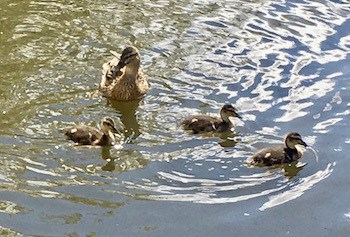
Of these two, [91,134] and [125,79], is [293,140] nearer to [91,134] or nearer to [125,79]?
[91,134]

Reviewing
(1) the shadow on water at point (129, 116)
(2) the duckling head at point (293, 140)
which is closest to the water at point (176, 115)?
(1) the shadow on water at point (129, 116)

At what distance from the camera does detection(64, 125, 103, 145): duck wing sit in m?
6.75

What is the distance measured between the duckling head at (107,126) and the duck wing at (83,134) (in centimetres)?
5

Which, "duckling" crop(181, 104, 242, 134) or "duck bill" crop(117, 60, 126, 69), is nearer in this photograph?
"duckling" crop(181, 104, 242, 134)

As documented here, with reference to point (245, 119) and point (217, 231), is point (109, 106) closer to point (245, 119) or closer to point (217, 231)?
point (245, 119)

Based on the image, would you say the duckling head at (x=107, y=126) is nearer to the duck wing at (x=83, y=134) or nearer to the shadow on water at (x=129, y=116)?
the duck wing at (x=83, y=134)

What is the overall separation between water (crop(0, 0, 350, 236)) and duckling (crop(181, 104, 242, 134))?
96 millimetres

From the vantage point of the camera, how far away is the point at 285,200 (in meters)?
6.16

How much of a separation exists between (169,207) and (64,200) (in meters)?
0.74

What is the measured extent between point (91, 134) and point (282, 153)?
5.01ft

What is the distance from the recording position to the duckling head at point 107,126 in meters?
6.87

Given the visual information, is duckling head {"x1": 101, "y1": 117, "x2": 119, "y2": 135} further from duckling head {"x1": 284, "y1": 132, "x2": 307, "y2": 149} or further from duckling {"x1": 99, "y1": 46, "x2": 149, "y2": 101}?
duckling head {"x1": 284, "y1": 132, "x2": 307, "y2": 149}

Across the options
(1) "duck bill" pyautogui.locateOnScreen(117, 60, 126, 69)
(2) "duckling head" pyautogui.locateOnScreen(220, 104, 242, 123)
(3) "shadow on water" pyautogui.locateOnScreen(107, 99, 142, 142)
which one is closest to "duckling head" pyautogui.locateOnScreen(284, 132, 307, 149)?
(2) "duckling head" pyautogui.locateOnScreen(220, 104, 242, 123)

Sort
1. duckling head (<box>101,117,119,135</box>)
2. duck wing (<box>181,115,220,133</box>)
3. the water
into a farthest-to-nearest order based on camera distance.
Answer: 1. duck wing (<box>181,115,220,133</box>)
2. duckling head (<box>101,117,119,135</box>)
3. the water
